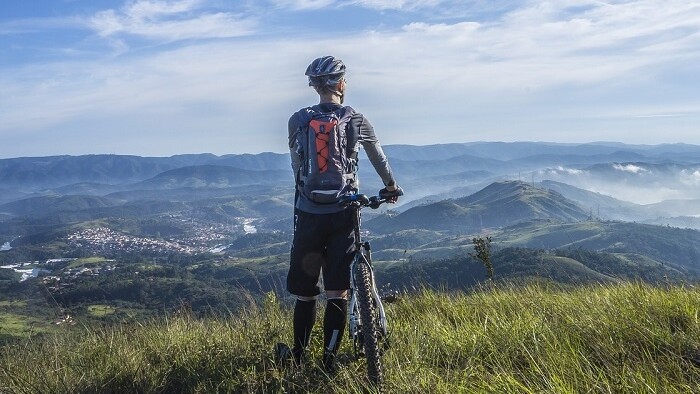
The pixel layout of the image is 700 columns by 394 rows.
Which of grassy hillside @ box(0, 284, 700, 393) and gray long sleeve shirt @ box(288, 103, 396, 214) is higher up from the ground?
gray long sleeve shirt @ box(288, 103, 396, 214)

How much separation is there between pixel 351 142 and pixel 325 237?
33.4 inches

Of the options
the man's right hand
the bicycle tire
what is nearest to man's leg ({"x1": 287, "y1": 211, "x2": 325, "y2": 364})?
the bicycle tire

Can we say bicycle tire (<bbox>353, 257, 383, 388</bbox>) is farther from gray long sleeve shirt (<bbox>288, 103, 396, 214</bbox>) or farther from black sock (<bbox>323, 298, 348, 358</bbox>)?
gray long sleeve shirt (<bbox>288, 103, 396, 214</bbox>)

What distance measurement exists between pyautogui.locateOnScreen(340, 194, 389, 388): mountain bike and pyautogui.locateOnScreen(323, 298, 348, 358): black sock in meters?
0.20

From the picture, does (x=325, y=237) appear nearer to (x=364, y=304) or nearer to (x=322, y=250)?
(x=322, y=250)

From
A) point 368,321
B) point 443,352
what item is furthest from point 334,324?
point 443,352

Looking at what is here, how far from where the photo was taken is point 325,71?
4.43m

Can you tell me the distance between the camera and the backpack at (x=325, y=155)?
14.2ft

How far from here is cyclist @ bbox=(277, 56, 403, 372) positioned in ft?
14.5

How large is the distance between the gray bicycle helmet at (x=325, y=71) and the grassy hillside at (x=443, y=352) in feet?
7.52

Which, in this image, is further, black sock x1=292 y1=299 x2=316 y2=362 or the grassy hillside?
black sock x1=292 y1=299 x2=316 y2=362

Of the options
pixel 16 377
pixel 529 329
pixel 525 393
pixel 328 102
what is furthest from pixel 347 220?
pixel 16 377

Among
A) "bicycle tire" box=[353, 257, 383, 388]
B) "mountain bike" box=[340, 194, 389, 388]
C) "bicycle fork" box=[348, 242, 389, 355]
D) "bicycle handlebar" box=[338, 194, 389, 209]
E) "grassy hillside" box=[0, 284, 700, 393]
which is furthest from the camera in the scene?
"bicycle handlebar" box=[338, 194, 389, 209]

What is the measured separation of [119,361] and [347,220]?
239 cm
